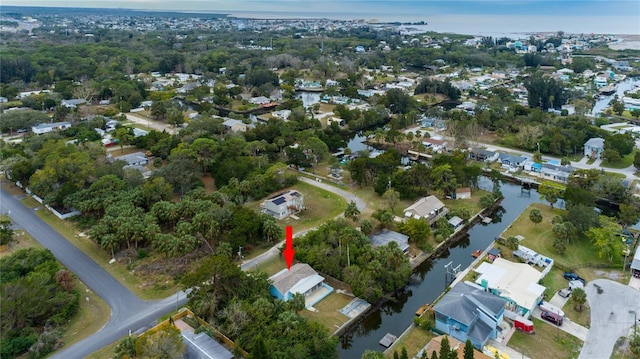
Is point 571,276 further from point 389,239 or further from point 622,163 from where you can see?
point 622,163

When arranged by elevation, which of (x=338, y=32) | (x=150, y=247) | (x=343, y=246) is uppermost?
(x=338, y=32)

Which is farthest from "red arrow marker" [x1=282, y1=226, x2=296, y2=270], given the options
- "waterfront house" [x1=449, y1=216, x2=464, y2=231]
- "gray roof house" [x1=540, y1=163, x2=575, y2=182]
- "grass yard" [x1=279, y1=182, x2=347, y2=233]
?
"gray roof house" [x1=540, y1=163, x2=575, y2=182]

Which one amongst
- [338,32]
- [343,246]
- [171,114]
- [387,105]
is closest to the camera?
[343,246]

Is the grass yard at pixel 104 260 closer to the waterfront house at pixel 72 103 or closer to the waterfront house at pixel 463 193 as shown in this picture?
the waterfront house at pixel 463 193

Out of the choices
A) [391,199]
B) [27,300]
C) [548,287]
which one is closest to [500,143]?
[391,199]

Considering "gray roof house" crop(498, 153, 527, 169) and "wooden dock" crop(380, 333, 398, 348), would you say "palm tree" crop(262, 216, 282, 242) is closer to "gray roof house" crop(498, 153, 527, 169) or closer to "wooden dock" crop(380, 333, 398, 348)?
"wooden dock" crop(380, 333, 398, 348)

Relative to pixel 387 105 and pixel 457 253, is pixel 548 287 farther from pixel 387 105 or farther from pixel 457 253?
pixel 387 105

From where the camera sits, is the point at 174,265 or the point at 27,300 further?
the point at 174,265
